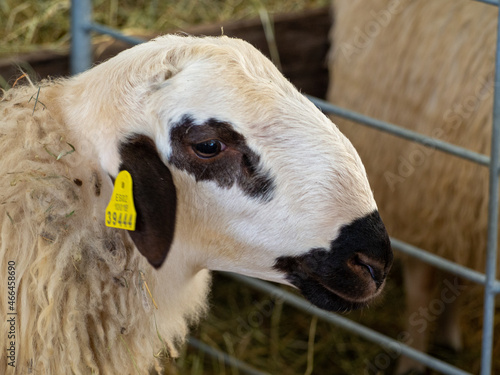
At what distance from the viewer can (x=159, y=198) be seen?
1.51m

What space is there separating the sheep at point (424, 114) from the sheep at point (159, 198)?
54.5 inches

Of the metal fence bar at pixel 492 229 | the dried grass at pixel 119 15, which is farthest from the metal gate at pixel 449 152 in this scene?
the dried grass at pixel 119 15

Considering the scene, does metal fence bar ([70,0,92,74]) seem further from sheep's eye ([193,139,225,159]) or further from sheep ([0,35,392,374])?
sheep's eye ([193,139,225,159])

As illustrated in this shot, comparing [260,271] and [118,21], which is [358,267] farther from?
[118,21]

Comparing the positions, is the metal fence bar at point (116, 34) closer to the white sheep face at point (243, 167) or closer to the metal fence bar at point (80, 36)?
the metal fence bar at point (80, 36)

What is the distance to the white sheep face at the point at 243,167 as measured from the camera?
1.46 meters

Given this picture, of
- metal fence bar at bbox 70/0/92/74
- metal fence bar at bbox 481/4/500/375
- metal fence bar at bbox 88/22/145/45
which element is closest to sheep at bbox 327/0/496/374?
metal fence bar at bbox 481/4/500/375

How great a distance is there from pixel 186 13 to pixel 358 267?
8.51ft

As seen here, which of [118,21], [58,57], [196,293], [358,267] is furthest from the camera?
[118,21]

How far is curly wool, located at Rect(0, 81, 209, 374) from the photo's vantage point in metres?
1.54

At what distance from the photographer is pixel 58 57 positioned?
3.01 metres

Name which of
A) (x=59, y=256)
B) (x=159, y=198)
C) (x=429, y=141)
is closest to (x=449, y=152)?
(x=429, y=141)

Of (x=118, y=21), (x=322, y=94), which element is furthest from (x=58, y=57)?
(x=322, y=94)

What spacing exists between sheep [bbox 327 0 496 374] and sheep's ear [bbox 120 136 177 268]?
5.23 feet
